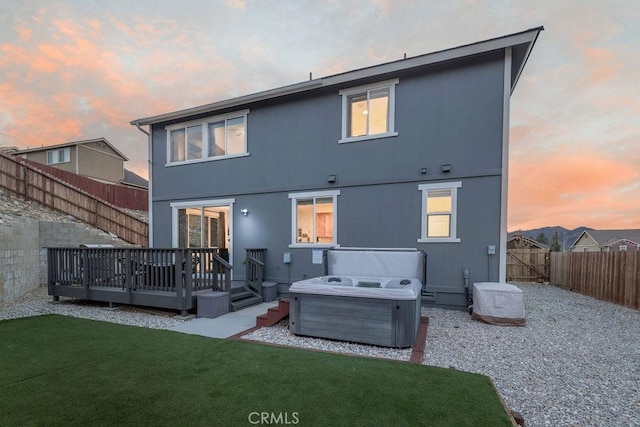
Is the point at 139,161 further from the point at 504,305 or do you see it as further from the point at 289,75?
the point at 504,305

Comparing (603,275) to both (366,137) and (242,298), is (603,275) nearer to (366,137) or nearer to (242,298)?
(366,137)

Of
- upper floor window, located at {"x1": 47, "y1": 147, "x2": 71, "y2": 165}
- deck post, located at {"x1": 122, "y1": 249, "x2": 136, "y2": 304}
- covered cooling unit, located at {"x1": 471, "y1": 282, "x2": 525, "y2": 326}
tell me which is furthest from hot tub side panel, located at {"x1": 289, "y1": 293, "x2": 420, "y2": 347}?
upper floor window, located at {"x1": 47, "y1": 147, "x2": 71, "y2": 165}

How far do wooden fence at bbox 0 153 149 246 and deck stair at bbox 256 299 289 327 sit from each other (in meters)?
11.5

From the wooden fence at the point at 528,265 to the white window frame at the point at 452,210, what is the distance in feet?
26.7

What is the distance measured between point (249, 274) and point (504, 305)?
5.54 m

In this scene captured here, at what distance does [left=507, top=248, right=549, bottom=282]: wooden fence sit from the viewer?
12305 millimetres

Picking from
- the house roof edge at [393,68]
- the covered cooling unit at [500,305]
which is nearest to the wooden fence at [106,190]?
the house roof edge at [393,68]

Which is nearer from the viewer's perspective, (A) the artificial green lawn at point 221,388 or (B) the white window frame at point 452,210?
(A) the artificial green lawn at point 221,388

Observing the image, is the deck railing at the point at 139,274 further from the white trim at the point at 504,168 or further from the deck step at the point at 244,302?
the white trim at the point at 504,168

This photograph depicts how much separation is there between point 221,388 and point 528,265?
46.0ft

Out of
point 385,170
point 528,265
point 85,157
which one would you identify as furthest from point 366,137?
point 85,157

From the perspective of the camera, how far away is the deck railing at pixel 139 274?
561 centimetres

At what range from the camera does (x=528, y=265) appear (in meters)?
12.4

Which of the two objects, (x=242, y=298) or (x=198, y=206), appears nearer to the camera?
(x=242, y=298)
